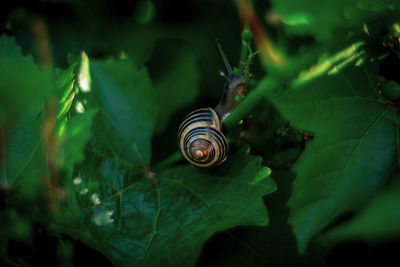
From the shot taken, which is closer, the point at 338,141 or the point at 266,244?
the point at 338,141

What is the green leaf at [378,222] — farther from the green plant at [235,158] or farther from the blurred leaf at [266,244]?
the blurred leaf at [266,244]

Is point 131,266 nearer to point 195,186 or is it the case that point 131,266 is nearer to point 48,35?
point 195,186

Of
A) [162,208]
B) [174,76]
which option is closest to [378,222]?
[162,208]

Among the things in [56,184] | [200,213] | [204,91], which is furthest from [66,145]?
[204,91]

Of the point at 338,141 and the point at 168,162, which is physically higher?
the point at 338,141

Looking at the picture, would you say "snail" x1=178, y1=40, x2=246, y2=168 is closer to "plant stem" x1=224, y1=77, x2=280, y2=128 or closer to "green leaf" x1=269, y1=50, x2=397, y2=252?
"plant stem" x1=224, y1=77, x2=280, y2=128

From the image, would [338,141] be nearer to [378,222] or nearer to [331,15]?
[331,15]

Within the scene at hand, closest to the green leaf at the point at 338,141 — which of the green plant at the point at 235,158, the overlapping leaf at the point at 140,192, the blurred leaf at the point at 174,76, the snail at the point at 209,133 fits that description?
the green plant at the point at 235,158
